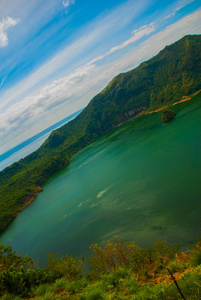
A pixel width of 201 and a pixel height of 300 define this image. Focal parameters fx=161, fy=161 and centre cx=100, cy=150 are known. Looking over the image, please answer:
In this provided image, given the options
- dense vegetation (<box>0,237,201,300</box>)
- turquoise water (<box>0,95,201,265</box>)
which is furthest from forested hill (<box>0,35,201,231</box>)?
dense vegetation (<box>0,237,201,300</box>)

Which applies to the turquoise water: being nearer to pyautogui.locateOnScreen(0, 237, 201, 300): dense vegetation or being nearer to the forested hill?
pyautogui.locateOnScreen(0, 237, 201, 300): dense vegetation

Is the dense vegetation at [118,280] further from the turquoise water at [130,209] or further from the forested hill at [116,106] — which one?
the forested hill at [116,106]

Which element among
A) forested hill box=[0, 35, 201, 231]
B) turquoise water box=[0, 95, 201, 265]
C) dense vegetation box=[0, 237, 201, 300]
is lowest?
turquoise water box=[0, 95, 201, 265]

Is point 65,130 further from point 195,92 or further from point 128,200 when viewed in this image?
point 128,200

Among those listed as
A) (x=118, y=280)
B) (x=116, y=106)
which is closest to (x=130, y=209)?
(x=118, y=280)

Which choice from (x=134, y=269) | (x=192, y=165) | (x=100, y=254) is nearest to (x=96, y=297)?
(x=134, y=269)

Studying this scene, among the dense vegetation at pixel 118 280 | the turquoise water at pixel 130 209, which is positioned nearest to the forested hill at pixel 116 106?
the turquoise water at pixel 130 209
